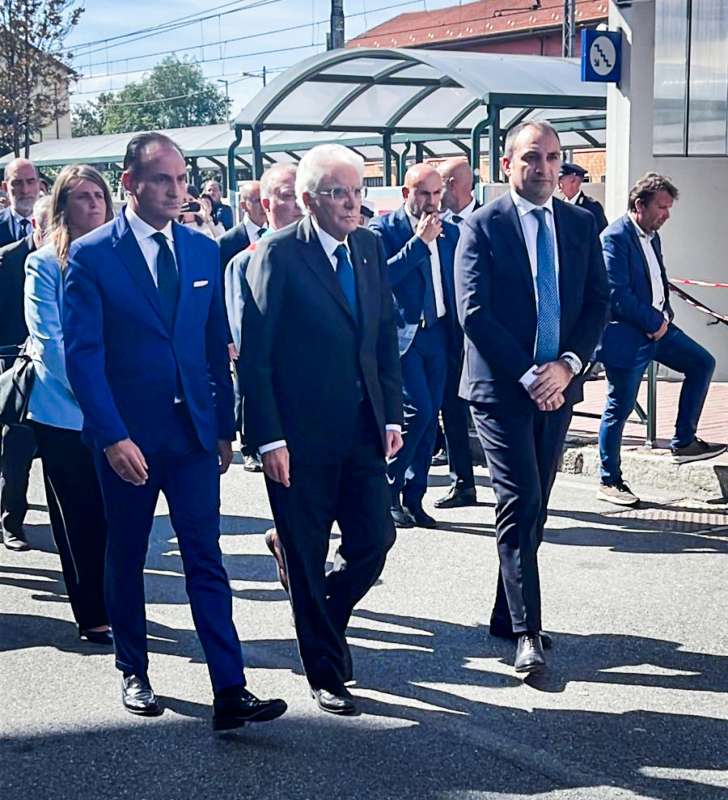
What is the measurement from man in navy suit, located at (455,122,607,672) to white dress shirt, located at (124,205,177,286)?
4.26 feet

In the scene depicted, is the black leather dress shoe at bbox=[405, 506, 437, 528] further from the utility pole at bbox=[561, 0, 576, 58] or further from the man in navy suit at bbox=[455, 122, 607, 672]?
the utility pole at bbox=[561, 0, 576, 58]

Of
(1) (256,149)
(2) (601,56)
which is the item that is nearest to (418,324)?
(2) (601,56)

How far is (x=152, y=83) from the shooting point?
111562 millimetres

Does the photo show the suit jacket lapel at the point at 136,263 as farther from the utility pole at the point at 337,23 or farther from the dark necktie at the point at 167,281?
the utility pole at the point at 337,23

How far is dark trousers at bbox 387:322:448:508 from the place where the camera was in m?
7.51

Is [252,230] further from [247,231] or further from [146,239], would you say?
[146,239]

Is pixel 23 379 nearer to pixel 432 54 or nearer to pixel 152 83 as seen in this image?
pixel 432 54

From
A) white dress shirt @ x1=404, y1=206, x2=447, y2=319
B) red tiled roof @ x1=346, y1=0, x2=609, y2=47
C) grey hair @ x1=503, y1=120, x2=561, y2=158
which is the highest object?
red tiled roof @ x1=346, y1=0, x2=609, y2=47

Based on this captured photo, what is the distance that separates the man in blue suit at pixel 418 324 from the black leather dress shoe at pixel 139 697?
2.87 meters

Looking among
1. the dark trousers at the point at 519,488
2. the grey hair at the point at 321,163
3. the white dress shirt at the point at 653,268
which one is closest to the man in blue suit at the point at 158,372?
the grey hair at the point at 321,163

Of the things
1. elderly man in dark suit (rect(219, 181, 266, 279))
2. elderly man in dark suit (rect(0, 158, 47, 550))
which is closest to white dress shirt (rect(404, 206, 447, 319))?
elderly man in dark suit (rect(219, 181, 266, 279))

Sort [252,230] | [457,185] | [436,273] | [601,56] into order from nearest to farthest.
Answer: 1. [436,273]
2. [457,185]
3. [252,230]
4. [601,56]

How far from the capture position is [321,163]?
457 centimetres

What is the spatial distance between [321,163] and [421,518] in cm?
336
